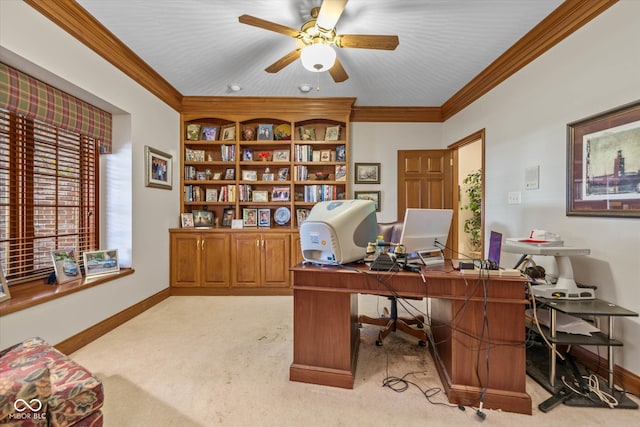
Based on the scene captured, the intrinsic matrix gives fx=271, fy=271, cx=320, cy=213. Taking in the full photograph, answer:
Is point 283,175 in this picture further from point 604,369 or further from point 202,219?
point 604,369

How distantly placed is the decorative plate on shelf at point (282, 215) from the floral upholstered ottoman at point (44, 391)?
265 centimetres

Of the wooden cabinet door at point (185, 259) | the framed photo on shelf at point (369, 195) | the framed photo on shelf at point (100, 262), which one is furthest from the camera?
the framed photo on shelf at point (369, 195)

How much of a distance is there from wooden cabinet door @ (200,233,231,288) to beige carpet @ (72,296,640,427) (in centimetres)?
88

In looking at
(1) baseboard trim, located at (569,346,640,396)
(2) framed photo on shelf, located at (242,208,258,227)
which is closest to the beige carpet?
(1) baseboard trim, located at (569,346,640,396)

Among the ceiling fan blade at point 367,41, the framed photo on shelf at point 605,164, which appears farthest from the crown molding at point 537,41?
the ceiling fan blade at point 367,41

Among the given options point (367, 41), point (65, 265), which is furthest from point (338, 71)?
point (65, 265)

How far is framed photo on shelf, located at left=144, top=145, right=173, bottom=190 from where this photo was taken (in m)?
2.95

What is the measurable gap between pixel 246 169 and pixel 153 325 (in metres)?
2.24

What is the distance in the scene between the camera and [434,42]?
7.83ft

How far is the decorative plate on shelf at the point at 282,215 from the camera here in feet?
12.5

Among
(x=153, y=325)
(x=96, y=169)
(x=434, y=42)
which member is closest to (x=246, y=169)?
(x=96, y=169)

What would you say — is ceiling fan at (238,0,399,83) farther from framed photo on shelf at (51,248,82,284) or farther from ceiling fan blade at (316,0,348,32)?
framed photo on shelf at (51,248,82,284)

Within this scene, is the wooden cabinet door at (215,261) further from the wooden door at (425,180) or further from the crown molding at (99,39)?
the wooden door at (425,180)

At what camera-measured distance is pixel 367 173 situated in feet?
13.4
